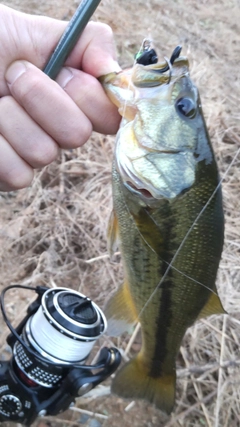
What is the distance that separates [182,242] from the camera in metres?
1.55

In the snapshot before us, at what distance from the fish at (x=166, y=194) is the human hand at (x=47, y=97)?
83 mm

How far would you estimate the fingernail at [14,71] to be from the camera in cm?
147

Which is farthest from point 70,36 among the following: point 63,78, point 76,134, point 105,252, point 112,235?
point 105,252

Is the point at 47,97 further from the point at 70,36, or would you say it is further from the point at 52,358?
the point at 52,358

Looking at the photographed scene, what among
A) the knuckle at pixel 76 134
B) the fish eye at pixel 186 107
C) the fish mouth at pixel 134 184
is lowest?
the fish mouth at pixel 134 184

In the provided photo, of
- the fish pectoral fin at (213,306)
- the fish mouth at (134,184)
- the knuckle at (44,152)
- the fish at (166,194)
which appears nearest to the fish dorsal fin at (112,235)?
the fish at (166,194)

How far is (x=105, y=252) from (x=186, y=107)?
195 centimetres

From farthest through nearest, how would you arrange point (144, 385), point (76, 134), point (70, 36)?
point (144, 385) < point (76, 134) < point (70, 36)

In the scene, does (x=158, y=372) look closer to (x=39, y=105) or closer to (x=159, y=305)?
(x=159, y=305)

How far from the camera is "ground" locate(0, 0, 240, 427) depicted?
Result: 2691 millimetres

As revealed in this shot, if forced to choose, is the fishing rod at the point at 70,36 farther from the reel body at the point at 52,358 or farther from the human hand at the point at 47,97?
the reel body at the point at 52,358

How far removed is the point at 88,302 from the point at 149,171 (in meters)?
0.70

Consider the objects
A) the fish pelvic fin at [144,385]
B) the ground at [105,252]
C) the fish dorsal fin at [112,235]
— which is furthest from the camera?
the ground at [105,252]

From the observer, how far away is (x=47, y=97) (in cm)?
145
